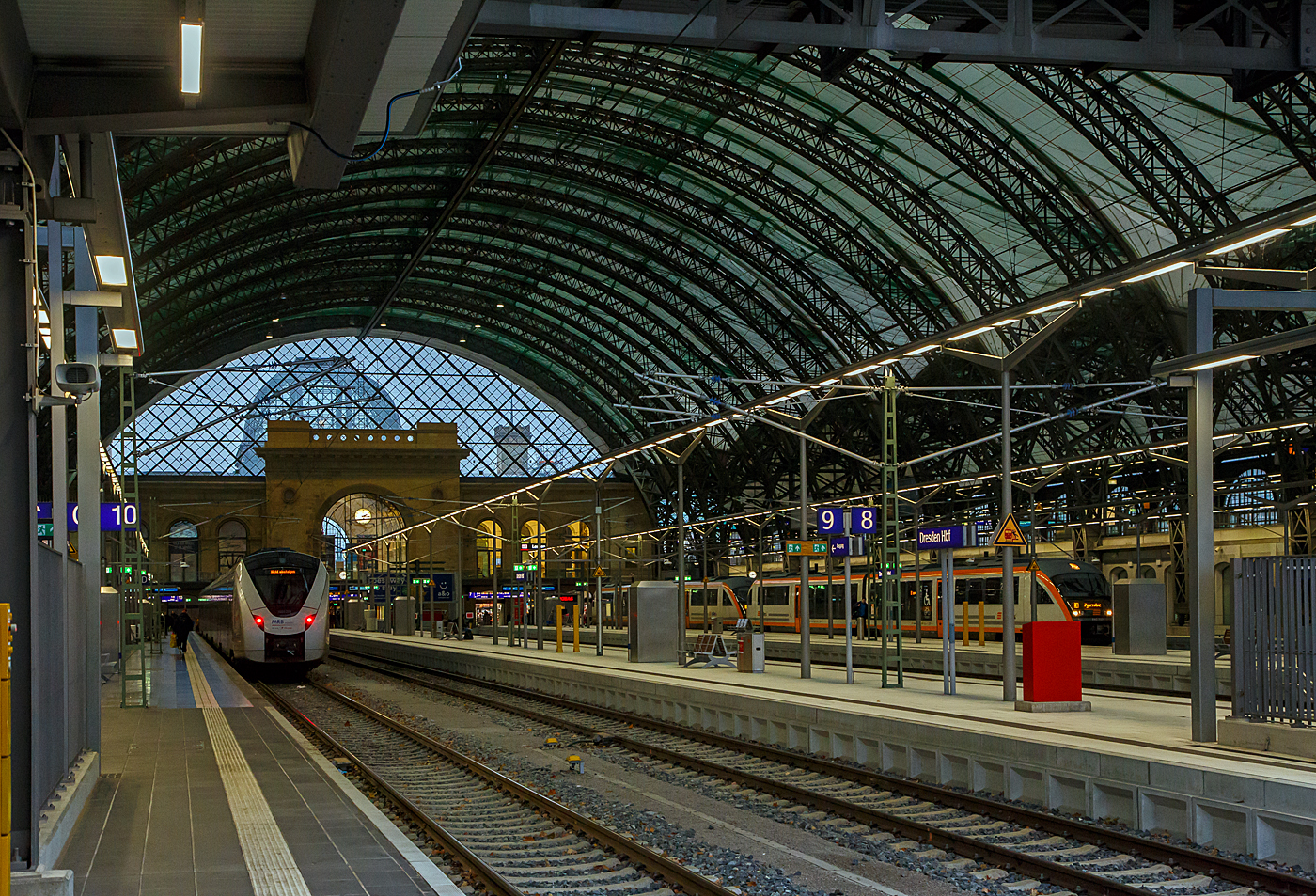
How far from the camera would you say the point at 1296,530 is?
39.8m

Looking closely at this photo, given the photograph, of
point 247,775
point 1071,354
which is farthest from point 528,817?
point 1071,354

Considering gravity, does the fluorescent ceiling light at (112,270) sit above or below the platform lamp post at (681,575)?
above

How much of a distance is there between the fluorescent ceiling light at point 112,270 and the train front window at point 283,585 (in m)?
22.5

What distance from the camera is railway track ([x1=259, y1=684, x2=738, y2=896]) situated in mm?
10750

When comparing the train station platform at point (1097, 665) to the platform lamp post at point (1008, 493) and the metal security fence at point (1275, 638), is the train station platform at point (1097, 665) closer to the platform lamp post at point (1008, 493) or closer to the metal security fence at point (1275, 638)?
the platform lamp post at point (1008, 493)

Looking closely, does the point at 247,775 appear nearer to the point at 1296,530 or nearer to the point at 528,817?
the point at 528,817

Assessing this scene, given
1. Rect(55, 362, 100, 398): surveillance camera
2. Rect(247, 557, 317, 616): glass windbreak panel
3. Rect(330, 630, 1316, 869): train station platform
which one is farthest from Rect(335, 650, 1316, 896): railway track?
Rect(247, 557, 317, 616): glass windbreak panel

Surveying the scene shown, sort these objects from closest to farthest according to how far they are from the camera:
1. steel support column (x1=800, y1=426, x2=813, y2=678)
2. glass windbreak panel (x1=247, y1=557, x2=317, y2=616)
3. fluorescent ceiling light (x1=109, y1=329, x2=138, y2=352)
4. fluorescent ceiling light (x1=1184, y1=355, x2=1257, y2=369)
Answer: fluorescent ceiling light (x1=1184, y1=355, x2=1257, y2=369) → fluorescent ceiling light (x1=109, y1=329, x2=138, y2=352) → steel support column (x1=800, y1=426, x2=813, y2=678) → glass windbreak panel (x1=247, y1=557, x2=317, y2=616)

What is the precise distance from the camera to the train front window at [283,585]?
111ft

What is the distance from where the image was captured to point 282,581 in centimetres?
3406

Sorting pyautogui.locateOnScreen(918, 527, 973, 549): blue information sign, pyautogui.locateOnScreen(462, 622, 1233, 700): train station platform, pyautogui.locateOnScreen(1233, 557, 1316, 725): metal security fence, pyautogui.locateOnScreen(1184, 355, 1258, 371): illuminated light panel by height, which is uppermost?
pyautogui.locateOnScreen(1184, 355, 1258, 371): illuminated light panel

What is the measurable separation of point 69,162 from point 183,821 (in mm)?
6130

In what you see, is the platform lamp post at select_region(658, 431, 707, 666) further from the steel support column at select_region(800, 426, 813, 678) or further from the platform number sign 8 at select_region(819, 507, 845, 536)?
the platform number sign 8 at select_region(819, 507, 845, 536)

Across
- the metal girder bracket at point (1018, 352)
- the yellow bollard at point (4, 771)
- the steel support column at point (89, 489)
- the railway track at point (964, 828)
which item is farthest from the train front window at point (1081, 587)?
the yellow bollard at point (4, 771)
